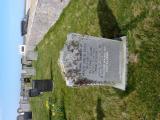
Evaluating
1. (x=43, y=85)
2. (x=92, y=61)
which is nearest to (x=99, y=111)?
(x=92, y=61)

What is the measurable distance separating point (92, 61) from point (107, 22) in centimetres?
252

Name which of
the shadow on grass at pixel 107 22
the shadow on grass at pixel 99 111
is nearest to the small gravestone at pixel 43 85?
the shadow on grass at pixel 99 111

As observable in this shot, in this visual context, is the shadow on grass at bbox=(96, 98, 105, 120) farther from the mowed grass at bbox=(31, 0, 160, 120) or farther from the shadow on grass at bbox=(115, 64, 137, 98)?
the shadow on grass at bbox=(115, 64, 137, 98)

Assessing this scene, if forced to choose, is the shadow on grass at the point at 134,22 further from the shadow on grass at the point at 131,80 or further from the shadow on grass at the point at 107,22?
the shadow on grass at the point at 131,80

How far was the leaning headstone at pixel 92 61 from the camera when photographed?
32.6ft

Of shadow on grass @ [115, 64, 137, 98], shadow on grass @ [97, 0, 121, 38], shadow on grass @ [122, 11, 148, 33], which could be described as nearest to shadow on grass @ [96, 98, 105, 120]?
shadow on grass @ [115, 64, 137, 98]

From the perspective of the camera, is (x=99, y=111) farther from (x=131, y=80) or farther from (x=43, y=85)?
(x=43, y=85)

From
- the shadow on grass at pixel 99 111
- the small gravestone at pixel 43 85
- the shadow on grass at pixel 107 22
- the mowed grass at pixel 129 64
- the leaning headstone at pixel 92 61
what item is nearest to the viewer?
the mowed grass at pixel 129 64

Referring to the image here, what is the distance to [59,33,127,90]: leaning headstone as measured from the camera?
32.6ft

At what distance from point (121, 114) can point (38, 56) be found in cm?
1054

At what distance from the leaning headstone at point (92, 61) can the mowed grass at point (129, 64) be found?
332 mm

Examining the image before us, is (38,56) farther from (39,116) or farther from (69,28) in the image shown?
(69,28)

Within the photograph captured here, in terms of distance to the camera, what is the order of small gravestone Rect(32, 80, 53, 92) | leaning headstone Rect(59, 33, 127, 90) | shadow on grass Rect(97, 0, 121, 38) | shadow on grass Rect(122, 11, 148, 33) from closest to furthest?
leaning headstone Rect(59, 33, 127, 90) < shadow on grass Rect(122, 11, 148, 33) < shadow on grass Rect(97, 0, 121, 38) < small gravestone Rect(32, 80, 53, 92)

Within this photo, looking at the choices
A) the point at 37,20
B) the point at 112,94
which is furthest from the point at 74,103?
the point at 37,20
